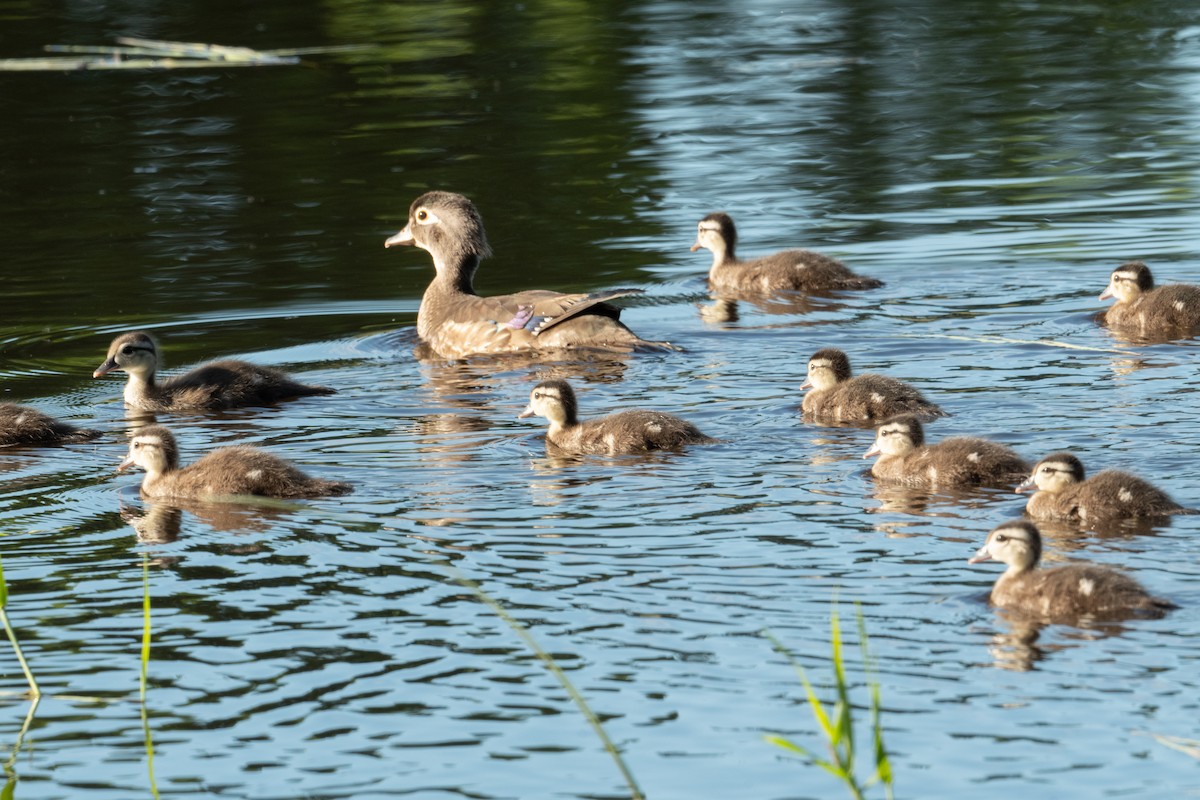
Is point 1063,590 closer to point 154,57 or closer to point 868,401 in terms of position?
point 868,401

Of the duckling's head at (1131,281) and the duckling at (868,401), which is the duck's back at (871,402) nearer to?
the duckling at (868,401)

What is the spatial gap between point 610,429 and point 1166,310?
13.7 ft

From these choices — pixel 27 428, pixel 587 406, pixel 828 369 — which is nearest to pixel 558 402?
pixel 587 406

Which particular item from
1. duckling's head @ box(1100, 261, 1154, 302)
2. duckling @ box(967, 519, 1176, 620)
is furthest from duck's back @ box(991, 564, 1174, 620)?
duckling's head @ box(1100, 261, 1154, 302)

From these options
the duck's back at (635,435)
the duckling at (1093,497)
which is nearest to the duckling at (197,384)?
the duck's back at (635,435)

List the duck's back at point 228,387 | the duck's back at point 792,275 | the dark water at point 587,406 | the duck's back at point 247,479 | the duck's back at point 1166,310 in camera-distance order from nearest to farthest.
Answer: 1. the dark water at point 587,406
2. the duck's back at point 247,479
3. the duck's back at point 228,387
4. the duck's back at point 1166,310
5. the duck's back at point 792,275

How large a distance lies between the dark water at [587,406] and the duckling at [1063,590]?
12 cm

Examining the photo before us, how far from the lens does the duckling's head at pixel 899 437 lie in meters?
9.49

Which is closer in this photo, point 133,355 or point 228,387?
point 228,387

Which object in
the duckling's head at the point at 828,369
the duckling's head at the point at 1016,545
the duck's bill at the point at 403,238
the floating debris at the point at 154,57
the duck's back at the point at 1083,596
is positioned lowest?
the duck's back at the point at 1083,596

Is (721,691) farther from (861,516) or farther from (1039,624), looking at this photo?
(861,516)

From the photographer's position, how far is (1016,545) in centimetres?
746

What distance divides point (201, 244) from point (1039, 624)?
11382mm

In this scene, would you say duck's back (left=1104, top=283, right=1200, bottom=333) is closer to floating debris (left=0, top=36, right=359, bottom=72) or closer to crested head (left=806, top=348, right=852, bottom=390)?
crested head (left=806, top=348, right=852, bottom=390)
